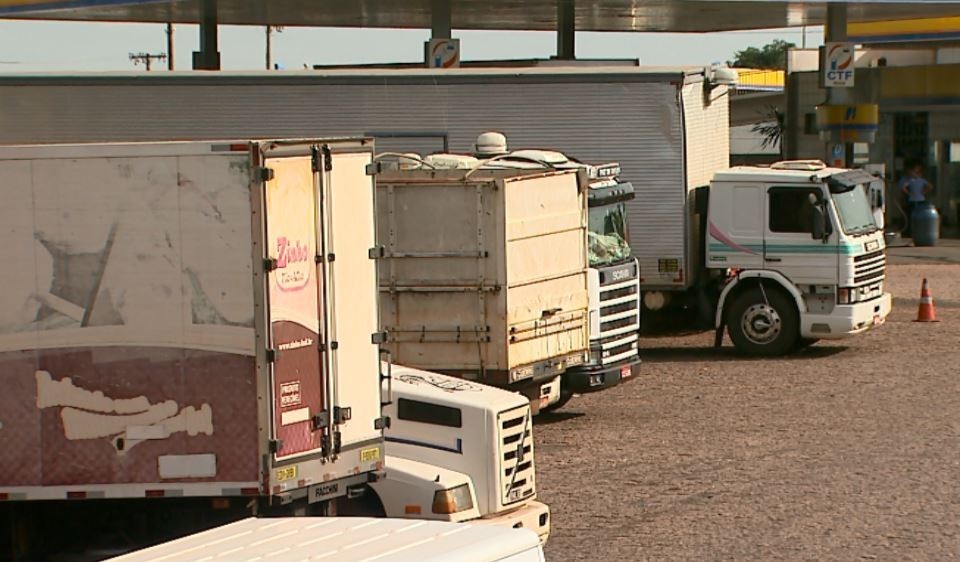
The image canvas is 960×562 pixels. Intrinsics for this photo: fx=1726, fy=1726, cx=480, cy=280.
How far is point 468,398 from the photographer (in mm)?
12117

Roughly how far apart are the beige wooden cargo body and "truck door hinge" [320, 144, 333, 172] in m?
5.46

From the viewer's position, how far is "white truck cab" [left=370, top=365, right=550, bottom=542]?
37.1 ft

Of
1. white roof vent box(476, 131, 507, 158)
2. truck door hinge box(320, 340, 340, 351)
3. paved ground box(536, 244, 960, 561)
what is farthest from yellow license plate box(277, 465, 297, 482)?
white roof vent box(476, 131, 507, 158)

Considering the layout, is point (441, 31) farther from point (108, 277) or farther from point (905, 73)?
point (108, 277)

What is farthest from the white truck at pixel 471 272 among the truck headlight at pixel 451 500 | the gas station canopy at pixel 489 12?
the gas station canopy at pixel 489 12

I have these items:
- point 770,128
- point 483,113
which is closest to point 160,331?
point 483,113

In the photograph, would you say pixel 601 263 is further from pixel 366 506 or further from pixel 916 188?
pixel 916 188

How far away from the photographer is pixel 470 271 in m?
16.5

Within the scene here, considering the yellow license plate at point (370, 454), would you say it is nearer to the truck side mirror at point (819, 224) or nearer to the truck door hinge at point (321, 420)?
the truck door hinge at point (321, 420)

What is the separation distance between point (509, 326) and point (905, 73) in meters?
31.1

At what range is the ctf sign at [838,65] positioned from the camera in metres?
34.7

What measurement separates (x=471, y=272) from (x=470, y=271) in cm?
2

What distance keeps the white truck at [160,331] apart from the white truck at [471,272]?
5688 mm

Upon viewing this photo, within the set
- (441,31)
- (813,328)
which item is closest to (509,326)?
(813,328)
